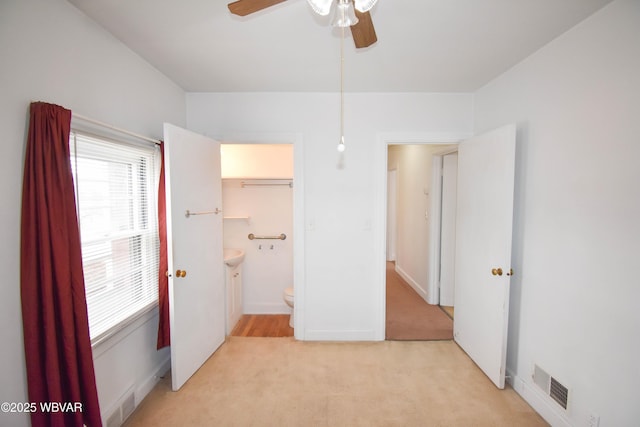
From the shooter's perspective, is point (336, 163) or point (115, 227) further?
point (336, 163)

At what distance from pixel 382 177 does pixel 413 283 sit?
7.73 feet

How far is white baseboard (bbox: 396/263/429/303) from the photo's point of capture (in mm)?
3809

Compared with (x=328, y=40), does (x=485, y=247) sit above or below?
below

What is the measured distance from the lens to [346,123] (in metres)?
2.59

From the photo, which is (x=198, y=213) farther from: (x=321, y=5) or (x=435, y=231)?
(x=435, y=231)

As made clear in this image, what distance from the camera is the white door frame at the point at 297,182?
2.57m

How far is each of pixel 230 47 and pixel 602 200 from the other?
2.34 m

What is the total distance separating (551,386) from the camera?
1723 millimetres

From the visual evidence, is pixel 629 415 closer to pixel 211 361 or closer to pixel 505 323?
pixel 505 323

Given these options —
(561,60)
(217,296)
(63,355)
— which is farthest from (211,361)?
(561,60)

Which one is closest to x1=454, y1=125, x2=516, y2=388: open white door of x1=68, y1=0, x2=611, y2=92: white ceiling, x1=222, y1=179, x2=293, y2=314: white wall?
x1=68, y1=0, x2=611, y2=92: white ceiling

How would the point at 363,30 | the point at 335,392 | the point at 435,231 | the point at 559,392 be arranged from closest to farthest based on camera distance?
the point at 363,30
the point at 559,392
the point at 335,392
the point at 435,231

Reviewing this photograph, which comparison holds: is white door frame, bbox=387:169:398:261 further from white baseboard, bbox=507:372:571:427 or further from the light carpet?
white baseboard, bbox=507:372:571:427

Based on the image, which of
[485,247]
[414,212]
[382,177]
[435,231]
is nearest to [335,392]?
[485,247]
